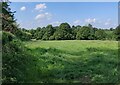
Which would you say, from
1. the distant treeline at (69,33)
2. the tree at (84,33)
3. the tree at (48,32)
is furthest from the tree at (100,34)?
the tree at (48,32)

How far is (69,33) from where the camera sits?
827 inches

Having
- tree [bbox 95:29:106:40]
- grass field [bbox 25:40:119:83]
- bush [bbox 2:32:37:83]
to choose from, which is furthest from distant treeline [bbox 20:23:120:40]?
bush [bbox 2:32:37:83]

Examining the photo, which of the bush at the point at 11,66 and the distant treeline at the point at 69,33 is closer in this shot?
the bush at the point at 11,66

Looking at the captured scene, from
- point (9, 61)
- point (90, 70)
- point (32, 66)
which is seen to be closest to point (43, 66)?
point (32, 66)

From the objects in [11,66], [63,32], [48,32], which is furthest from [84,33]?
[11,66]

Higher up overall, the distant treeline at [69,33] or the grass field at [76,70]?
the distant treeline at [69,33]

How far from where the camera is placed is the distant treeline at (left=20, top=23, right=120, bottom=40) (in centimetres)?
1899

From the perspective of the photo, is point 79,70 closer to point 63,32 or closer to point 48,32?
point 48,32

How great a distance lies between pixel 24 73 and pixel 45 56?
3.55 m

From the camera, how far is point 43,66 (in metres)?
8.89

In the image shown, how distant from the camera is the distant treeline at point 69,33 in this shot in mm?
18989

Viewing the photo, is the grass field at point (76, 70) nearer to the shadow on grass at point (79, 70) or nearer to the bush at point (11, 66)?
the shadow on grass at point (79, 70)

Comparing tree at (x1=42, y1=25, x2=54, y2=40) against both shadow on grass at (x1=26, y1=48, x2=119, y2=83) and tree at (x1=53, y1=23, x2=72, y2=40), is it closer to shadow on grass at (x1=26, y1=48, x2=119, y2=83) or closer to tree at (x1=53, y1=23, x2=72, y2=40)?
tree at (x1=53, y1=23, x2=72, y2=40)

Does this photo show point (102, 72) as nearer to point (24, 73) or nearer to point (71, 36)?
point (24, 73)
